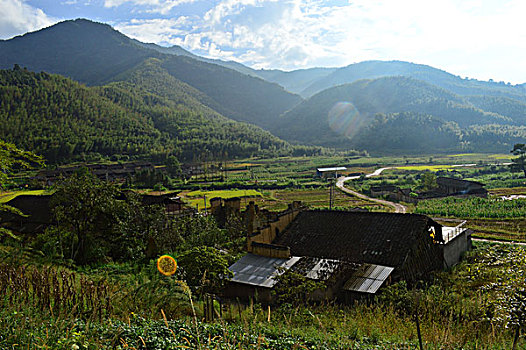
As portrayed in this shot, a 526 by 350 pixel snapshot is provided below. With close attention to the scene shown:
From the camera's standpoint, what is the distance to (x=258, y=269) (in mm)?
12484

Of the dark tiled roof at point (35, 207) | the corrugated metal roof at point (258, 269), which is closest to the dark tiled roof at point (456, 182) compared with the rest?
the corrugated metal roof at point (258, 269)

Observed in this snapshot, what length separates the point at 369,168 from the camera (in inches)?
3593

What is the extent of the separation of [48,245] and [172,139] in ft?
319

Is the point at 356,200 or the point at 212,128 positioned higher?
the point at 212,128

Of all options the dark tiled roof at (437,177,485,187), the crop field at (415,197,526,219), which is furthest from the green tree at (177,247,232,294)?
the dark tiled roof at (437,177,485,187)

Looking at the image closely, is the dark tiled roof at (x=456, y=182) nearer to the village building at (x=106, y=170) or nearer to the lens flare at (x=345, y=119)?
the village building at (x=106, y=170)

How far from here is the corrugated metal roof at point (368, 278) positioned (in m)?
10.7

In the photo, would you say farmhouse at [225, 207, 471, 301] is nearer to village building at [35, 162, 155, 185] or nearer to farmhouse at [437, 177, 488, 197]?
farmhouse at [437, 177, 488, 197]

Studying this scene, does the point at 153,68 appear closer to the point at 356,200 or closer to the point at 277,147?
the point at 277,147

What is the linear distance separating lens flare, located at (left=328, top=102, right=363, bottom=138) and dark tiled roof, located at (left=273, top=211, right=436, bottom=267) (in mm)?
150948

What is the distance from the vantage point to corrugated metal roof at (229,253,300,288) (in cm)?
1153

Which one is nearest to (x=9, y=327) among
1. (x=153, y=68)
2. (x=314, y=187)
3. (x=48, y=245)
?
(x=48, y=245)

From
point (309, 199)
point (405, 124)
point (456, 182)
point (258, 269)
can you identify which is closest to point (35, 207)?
point (258, 269)

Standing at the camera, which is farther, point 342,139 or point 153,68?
point 153,68
